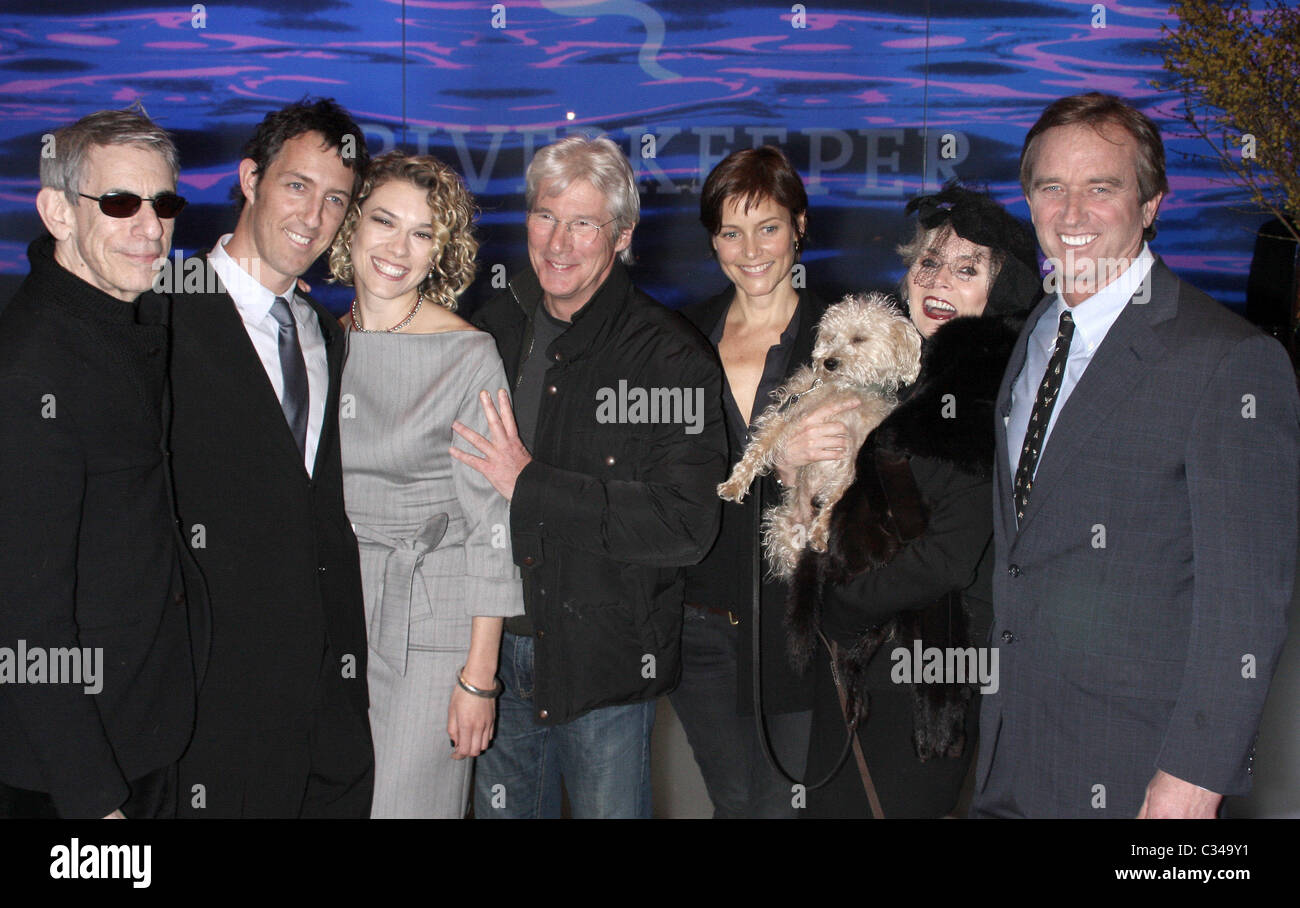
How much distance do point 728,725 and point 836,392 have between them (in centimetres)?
91

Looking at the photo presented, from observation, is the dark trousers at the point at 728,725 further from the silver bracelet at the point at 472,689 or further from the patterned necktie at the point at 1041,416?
the patterned necktie at the point at 1041,416

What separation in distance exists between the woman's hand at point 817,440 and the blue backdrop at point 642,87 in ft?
11.8

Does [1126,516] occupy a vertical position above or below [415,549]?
above

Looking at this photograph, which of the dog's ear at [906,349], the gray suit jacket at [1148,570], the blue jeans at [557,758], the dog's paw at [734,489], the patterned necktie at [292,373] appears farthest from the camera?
the dog's ear at [906,349]

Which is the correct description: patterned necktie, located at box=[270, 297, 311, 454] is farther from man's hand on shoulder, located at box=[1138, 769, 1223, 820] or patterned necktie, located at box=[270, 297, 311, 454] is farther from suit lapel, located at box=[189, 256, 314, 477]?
man's hand on shoulder, located at box=[1138, 769, 1223, 820]

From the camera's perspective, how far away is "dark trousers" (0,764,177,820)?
5.91 ft

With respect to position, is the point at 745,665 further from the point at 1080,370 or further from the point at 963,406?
the point at 1080,370

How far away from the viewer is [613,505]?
2.27 meters

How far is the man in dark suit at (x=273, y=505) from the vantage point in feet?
6.77

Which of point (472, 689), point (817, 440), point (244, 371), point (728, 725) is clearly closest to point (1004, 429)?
point (817, 440)

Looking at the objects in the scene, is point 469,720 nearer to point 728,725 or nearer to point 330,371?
point 728,725

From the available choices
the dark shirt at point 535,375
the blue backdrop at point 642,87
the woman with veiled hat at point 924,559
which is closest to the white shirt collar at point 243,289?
the dark shirt at point 535,375

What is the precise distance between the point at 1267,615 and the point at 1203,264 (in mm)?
5579
